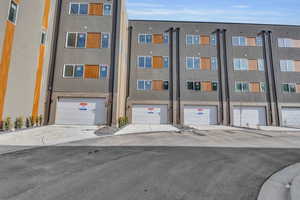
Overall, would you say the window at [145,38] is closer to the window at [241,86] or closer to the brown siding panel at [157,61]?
the brown siding panel at [157,61]

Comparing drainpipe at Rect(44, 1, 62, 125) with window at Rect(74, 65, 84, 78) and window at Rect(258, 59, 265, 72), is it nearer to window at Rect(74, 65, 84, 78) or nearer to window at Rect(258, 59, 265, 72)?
window at Rect(74, 65, 84, 78)

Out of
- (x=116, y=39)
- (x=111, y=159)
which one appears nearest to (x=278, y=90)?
(x=116, y=39)

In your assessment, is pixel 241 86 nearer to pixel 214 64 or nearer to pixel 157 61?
pixel 214 64

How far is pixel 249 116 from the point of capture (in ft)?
68.7

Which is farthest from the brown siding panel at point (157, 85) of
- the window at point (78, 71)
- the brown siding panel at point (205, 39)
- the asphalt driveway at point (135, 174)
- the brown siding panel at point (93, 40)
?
the asphalt driveway at point (135, 174)

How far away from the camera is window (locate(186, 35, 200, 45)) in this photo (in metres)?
22.5

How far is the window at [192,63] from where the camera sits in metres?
21.9

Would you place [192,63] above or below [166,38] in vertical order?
below

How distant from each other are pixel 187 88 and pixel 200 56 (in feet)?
17.3

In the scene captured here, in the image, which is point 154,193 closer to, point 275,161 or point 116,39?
point 275,161

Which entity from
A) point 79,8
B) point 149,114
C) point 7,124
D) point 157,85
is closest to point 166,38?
point 157,85

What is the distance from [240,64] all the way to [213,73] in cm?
437

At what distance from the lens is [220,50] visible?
22.4 metres

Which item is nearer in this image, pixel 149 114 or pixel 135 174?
pixel 135 174
